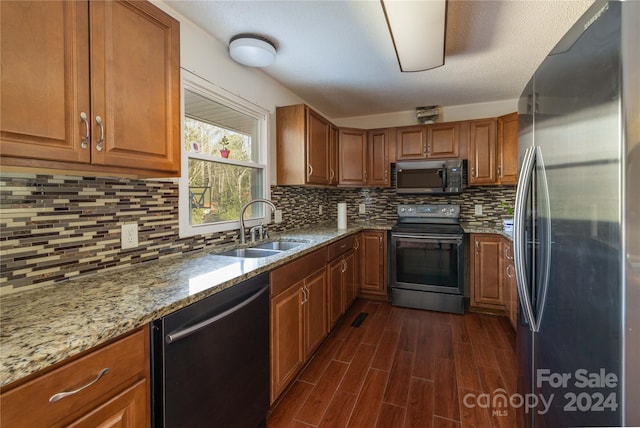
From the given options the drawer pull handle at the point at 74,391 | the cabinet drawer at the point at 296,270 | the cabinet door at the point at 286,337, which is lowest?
the cabinet door at the point at 286,337

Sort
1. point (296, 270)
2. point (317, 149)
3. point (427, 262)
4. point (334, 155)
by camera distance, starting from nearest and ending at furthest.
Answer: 1. point (296, 270)
2. point (317, 149)
3. point (427, 262)
4. point (334, 155)

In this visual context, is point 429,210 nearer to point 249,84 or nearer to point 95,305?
point 249,84

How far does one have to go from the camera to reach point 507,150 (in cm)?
304

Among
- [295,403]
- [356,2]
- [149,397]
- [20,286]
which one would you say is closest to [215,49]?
[356,2]

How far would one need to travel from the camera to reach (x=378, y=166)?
11.9ft

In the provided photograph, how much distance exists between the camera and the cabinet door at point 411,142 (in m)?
3.42

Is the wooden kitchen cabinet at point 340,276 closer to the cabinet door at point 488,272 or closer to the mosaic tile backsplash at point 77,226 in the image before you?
the mosaic tile backsplash at point 77,226

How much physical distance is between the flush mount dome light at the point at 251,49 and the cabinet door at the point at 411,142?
1982 millimetres

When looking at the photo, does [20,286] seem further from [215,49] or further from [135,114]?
[215,49]

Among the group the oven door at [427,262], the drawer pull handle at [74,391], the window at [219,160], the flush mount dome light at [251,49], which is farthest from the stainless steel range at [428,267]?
the drawer pull handle at [74,391]

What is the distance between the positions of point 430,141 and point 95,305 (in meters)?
3.41

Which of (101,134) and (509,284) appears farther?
(509,284)

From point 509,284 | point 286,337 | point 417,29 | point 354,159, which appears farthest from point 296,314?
point 354,159

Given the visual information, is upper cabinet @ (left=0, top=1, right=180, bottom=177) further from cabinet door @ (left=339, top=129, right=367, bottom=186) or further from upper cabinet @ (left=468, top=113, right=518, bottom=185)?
upper cabinet @ (left=468, top=113, right=518, bottom=185)
